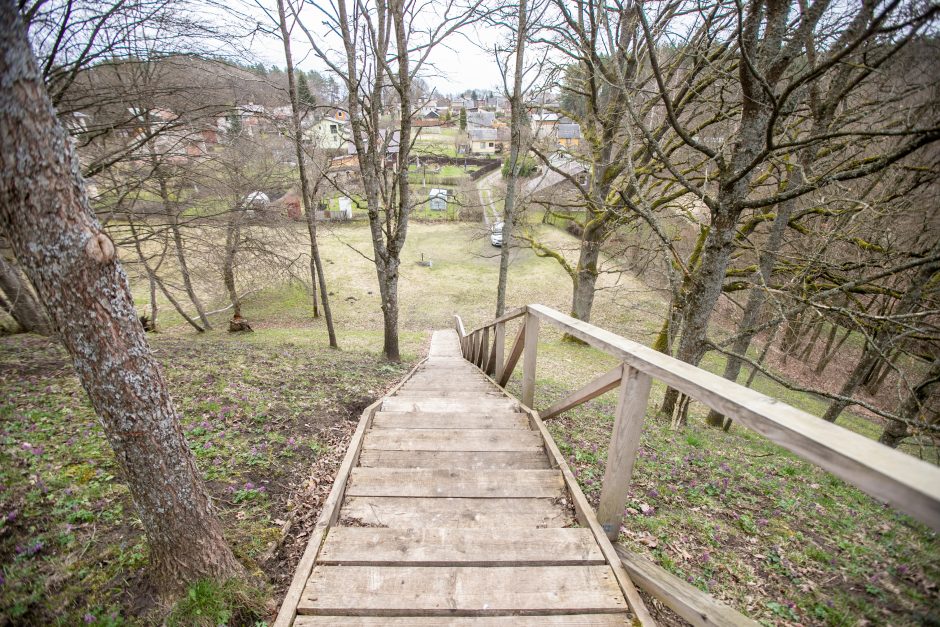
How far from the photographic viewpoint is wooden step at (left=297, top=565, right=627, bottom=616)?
1.73 metres

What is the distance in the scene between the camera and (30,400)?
4.23 m

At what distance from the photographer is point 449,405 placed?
4129 mm

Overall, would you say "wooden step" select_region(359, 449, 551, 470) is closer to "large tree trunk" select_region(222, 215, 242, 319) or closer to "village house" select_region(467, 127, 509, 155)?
"large tree trunk" select_region(222, 215, 242, 319)

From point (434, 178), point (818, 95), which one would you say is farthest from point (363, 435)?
point (434, 178)

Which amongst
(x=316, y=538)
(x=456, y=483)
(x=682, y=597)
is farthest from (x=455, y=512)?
(x=682, y=597)

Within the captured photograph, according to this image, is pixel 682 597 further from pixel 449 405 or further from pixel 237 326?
pixel 237 326

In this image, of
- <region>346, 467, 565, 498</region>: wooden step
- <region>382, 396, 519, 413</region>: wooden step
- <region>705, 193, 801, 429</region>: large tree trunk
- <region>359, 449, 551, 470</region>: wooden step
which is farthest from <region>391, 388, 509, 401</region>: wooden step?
<region>705, 193, 801, 429</region>: large tree trunk

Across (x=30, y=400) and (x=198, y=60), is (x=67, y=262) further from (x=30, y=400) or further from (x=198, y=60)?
(x=198, y=60)

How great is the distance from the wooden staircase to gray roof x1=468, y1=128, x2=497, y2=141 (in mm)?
57370

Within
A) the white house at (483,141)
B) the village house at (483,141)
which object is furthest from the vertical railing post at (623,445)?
the white house at (483,141)

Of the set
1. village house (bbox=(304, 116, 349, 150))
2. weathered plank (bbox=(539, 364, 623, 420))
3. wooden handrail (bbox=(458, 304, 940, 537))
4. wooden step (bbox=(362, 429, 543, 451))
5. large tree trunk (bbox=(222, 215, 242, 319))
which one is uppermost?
village house (bbox=(304, 116, 349, 150))

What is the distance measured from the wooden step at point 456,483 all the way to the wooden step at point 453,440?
0.36 meters

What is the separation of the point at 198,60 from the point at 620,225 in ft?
30.1

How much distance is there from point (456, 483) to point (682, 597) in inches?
54.5
